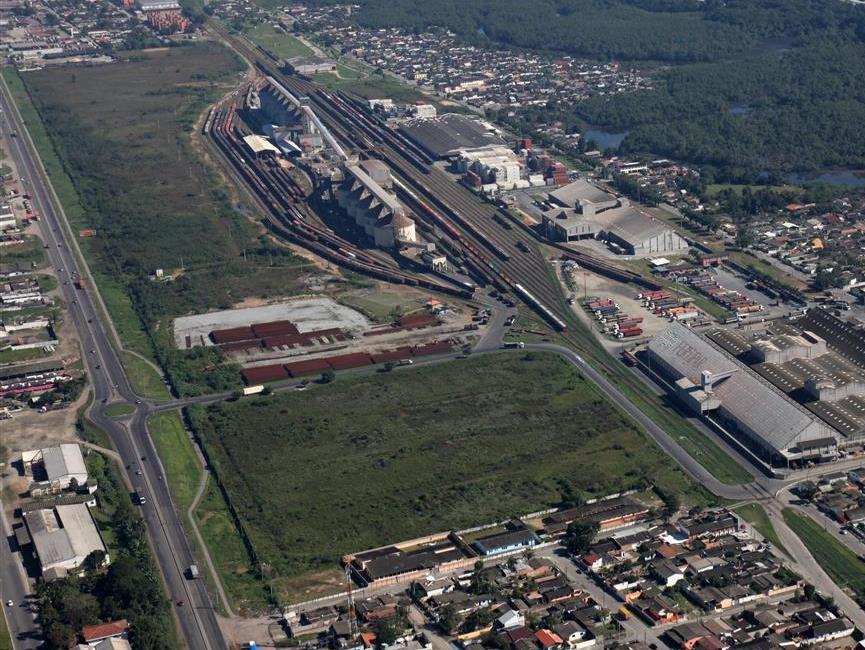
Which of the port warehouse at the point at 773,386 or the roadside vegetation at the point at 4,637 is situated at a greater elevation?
the port warehouse at the point at 773,386

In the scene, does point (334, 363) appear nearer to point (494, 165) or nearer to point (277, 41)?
point (494, 165)

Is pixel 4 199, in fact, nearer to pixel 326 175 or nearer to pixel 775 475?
pixel 326 175

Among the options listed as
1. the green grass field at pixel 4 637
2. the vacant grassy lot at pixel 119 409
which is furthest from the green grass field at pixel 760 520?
the vacant grassy lot at pixel 119 409

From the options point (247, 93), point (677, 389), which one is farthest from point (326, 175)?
point (677, 389)

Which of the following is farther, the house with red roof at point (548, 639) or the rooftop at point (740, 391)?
the rooftop at point (740, 391)

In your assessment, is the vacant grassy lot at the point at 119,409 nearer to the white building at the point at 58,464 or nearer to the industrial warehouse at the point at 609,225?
the white building at the point at 58,464

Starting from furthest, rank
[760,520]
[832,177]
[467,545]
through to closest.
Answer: [832,177] < [760,520] < [467,545]

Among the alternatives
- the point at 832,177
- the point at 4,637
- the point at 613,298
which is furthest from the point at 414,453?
the point at 832,177
